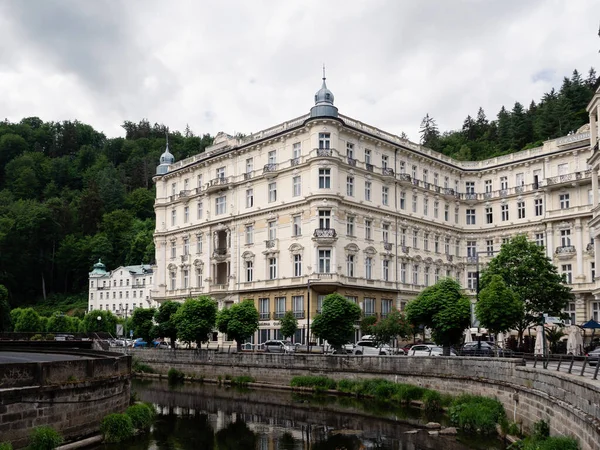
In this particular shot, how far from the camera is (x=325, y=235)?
61.0 m

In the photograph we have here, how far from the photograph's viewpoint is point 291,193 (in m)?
65.6

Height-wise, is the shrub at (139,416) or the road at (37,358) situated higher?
the road at (37,358)

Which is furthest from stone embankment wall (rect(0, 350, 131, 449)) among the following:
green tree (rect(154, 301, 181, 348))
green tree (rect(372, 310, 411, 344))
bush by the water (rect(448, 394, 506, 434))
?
green tree (rect(154, 301, 181, 348))

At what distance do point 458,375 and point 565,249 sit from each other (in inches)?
1450

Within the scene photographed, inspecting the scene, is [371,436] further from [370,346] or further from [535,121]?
[535,121]

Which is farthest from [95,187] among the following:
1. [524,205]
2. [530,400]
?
[530,400]

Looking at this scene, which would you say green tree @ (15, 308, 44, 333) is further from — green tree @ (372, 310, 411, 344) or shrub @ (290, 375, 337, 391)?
green tree @ (372, 310, 411, 344)

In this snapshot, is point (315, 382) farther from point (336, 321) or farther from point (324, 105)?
point (324, 105)

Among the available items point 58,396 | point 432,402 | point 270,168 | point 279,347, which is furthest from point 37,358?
point 270,168

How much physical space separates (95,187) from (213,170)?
267 feet

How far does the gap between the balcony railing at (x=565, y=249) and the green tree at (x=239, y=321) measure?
33.4m

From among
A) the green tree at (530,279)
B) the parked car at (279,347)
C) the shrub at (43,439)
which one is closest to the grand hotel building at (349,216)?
the parked car at (279,347)

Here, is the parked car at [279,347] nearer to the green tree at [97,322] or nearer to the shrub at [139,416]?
the shrub at [139,416]

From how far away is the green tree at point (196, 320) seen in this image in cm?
5950
